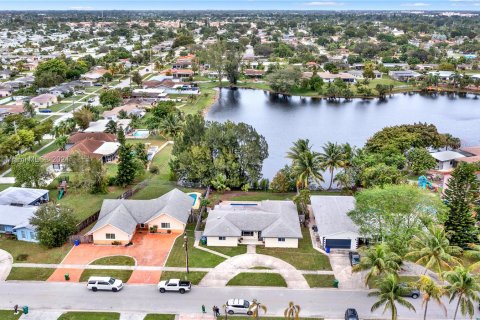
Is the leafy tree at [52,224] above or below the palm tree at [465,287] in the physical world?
below

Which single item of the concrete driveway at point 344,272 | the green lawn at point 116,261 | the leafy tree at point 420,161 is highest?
the leafy tree at point 420,161

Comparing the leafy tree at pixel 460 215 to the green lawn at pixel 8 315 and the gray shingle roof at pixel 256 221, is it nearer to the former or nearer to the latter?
the gray shingle roof at pixel 256 221

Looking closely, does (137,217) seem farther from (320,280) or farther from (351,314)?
(351,314)

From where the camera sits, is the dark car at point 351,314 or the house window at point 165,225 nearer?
the dark car at point 351,314

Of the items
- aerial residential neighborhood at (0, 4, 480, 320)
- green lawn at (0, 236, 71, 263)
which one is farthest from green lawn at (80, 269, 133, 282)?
green lawn at (0, 236, 71, 263)

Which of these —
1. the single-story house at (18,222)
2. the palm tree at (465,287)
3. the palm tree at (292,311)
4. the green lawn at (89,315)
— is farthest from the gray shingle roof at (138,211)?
the palm tree at (465,287)

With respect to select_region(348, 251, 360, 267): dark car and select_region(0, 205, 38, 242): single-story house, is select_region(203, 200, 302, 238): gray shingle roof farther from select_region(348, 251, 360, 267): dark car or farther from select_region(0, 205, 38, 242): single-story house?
select_region(0, 205, 38, 242): single-story house
